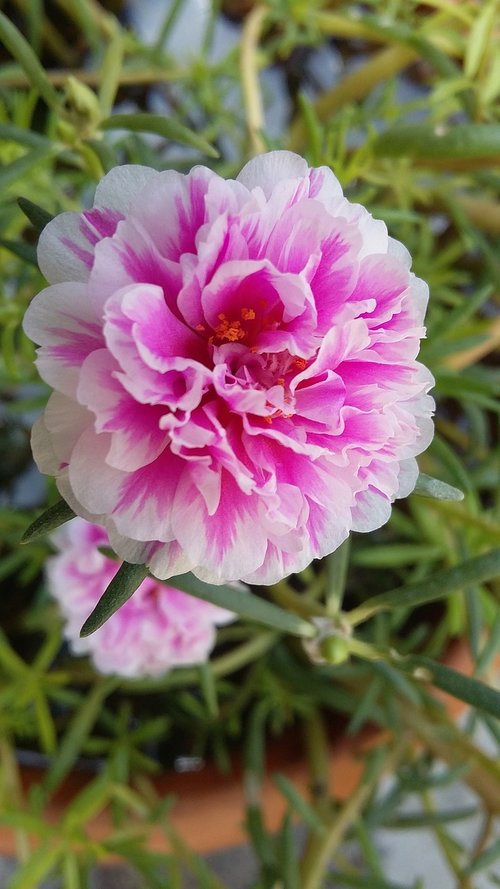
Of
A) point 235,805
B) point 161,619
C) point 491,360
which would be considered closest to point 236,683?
point 235,805

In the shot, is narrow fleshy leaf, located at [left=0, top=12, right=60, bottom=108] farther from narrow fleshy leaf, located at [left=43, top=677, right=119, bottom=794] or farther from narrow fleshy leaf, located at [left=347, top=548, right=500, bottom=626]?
narrow fleshy leaf, located at [left=43, top=677, right=119, bottom=794]

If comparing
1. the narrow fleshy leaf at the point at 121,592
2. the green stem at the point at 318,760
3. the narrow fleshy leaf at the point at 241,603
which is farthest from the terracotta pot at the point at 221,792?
the narrow fleshy leaf at the point at 121,592

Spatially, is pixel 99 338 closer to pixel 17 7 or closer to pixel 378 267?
pixel 378 267

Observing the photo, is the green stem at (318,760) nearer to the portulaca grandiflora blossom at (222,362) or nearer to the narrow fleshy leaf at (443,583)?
the narrow fleshy leaf at (443,583)

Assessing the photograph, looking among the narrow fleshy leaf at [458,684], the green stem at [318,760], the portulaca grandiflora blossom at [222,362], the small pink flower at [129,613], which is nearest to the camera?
the portulaca grandiflora blossom at [222,362]

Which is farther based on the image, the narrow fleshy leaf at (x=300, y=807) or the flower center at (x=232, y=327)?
the narrow fleshy leaf at (x=300, y=807)

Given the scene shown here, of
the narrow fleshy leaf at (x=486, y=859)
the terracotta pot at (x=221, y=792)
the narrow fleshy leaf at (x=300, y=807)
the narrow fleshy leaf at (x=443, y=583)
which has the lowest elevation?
Answer: the terracotta pot at (x=221, y=792)

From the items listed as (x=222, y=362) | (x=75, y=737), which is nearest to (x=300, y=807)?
(x=75, y=737)

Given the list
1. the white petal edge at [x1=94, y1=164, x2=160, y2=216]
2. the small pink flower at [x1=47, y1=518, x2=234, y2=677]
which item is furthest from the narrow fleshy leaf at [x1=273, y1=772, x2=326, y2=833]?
the white petal edge at [x1=94, y1=164, x2=160, y2=216]
